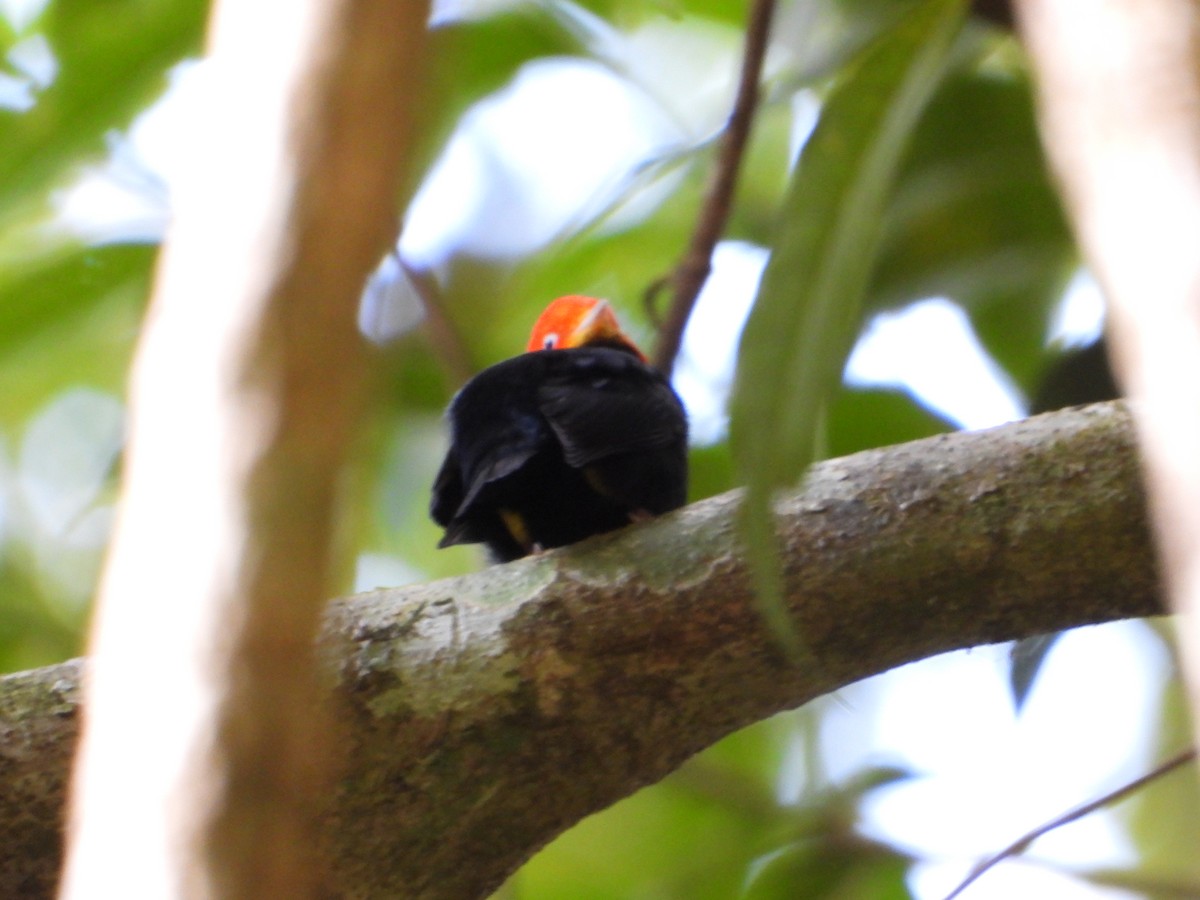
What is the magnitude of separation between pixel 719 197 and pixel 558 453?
655 millimetres

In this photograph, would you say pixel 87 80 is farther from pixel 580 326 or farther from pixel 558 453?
pixel 558 453

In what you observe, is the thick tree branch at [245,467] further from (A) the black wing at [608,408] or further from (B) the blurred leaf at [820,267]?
(A) the black wing at [608,408]

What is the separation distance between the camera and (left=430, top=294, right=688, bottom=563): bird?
5.66ft

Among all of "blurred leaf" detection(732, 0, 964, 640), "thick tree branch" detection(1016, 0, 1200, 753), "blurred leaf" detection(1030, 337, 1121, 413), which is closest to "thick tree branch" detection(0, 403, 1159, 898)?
"blurred leaf" detection(732, 0, 964, 640)

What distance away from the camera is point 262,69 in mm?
543

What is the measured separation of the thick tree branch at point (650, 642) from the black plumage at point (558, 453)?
0.31 m

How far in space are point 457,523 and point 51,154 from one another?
3.32 feet

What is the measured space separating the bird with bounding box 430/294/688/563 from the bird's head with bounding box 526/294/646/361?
0.51 metres

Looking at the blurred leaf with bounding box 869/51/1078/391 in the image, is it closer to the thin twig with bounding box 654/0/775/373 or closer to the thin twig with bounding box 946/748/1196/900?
the thin twig with bounding box 654/0/775/373

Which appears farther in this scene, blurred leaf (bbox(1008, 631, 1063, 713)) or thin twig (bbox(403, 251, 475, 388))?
thin twig (bbox(403, 251, 475, 388))

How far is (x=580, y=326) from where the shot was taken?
2.44 metres

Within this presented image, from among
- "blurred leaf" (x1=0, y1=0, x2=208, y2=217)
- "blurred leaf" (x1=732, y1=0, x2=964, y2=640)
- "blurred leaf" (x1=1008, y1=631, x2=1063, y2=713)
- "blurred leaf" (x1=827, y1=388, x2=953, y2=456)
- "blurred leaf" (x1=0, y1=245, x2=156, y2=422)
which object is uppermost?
"blurred leaf" (x1=0, y1=0, x2=208, y2=217)

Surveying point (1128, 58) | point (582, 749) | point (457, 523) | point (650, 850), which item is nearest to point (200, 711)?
point (1128, 58)

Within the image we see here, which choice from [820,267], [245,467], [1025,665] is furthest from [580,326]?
[245,467]
